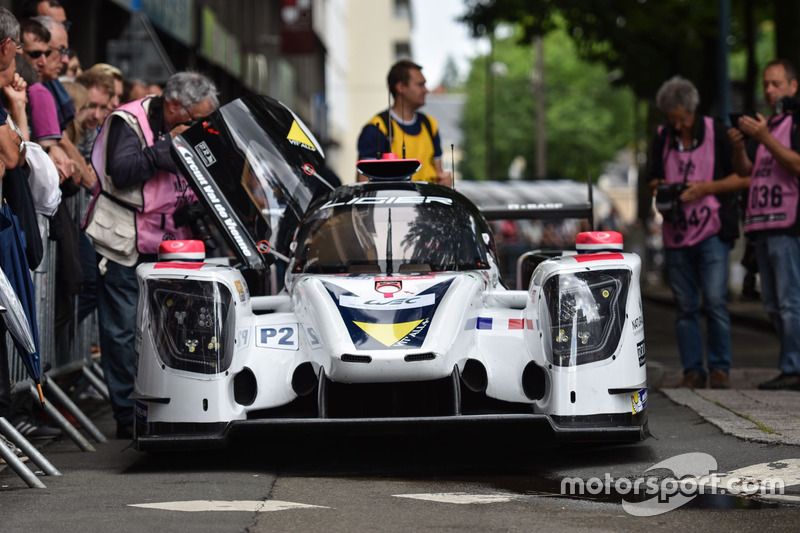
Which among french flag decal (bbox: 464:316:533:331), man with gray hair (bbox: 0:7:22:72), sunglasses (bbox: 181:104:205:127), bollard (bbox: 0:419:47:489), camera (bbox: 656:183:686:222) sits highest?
man with gray hair (bbox: 0:7:22:72)

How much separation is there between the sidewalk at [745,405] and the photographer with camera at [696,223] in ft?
0.95

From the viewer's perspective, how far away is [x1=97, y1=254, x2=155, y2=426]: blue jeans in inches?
301

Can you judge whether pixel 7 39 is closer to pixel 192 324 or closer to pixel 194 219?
pixel 192 324

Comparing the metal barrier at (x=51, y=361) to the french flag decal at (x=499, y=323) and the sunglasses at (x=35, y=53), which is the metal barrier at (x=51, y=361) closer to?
the sunglasses at (x=35, y=53)

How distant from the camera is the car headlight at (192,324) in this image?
6266 mm

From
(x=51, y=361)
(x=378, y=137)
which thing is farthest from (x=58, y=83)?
(x=378, y=137)

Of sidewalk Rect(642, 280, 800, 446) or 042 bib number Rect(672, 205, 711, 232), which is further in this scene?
042 bib number Rect(672, 205, 711, 232)

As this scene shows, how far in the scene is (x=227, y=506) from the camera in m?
5.28

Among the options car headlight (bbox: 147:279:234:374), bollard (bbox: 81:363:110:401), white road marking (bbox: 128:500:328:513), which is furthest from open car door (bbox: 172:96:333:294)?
white road marking (bbox: 128:500:328:513)

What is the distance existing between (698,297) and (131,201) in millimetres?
3723

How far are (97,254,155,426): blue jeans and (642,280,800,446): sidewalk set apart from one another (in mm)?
3055

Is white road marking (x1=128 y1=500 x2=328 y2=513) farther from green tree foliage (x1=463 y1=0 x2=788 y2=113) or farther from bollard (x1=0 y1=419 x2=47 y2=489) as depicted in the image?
green tree foliage (x1=463 y1=0 x2=788 y2=113)

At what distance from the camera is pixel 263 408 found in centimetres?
628

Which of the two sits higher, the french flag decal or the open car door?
the open car door
